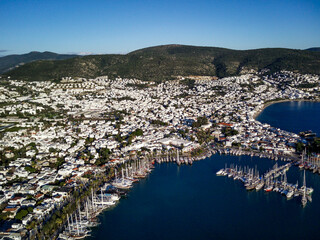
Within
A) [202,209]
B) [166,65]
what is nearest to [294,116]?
[202,209]

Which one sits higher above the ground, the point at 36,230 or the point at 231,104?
the point at 231,104

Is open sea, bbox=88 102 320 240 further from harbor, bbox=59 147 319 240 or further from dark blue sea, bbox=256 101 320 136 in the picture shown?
dark blue sea, bbox=256 101 320 136

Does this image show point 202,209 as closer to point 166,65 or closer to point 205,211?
point 205,211

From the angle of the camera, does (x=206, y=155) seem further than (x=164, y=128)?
No

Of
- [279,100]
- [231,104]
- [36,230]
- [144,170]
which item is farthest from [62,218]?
[279,100]

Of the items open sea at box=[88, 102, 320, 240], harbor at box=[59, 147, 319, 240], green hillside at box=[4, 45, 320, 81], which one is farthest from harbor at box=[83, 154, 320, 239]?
green hillside at box=[4, 45, 320, 81]

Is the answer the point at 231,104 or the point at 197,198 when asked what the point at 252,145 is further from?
the point at 231,104

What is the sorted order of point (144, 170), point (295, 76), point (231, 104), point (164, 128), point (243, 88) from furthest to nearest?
point (295, 76), point (243, 88), point (231, 104), point (164, 128), point (144, 170)

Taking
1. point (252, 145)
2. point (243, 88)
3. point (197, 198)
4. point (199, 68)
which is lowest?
point (197, 198)
